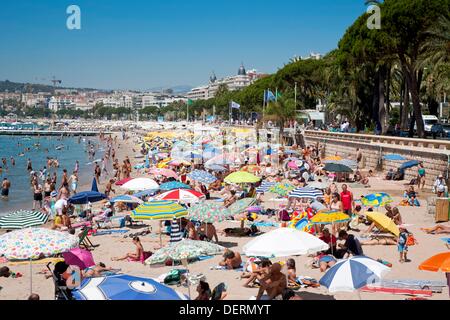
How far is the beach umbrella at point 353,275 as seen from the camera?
7.48 metres

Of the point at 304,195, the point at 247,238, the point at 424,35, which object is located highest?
the point at 424,35

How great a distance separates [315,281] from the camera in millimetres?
10070

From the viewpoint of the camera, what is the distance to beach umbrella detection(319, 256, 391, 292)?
24.6 feet

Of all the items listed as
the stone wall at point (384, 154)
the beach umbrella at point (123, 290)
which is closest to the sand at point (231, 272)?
the beach umbrella at point (123, 290)

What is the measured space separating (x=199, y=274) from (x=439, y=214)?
8159 millimetres

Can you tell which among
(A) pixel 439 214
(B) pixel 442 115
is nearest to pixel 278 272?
(A) pixel 439 214

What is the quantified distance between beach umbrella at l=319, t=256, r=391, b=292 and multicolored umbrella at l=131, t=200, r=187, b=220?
564 centimetres

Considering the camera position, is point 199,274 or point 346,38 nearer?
point 199,274

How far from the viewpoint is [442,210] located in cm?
1573

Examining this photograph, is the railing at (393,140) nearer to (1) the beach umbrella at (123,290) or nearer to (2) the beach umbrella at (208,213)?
(2) the beach umbrella at (208,213)

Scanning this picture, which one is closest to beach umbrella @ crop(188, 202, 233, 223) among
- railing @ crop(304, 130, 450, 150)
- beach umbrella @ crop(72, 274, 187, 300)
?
beach umbrella @ crop(72, 274, 187, 300)
